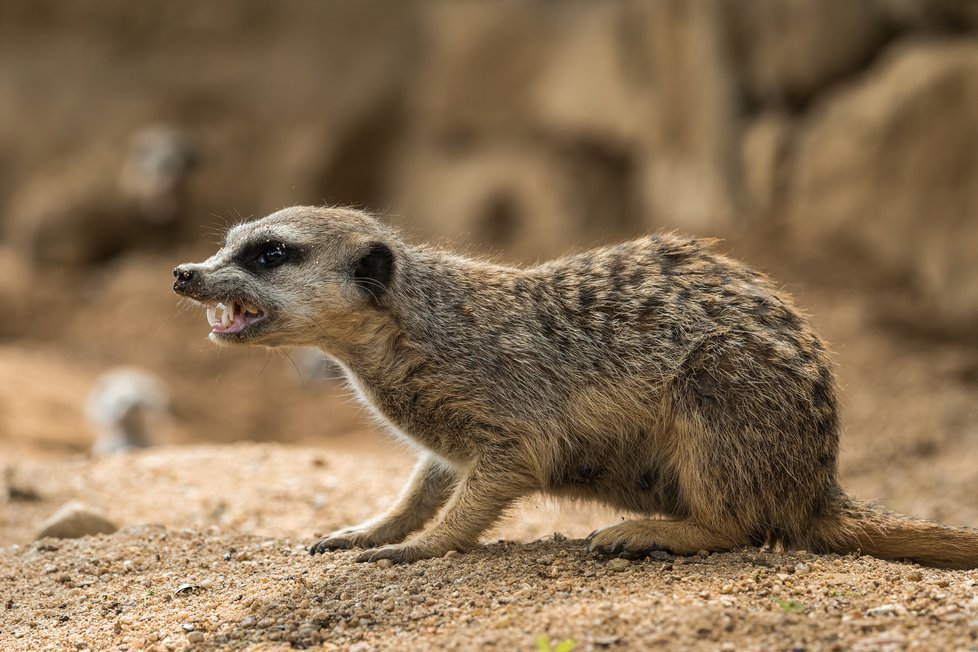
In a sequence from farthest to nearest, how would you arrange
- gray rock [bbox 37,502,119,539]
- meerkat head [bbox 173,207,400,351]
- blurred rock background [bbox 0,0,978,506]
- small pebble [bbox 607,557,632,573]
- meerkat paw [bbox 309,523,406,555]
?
blurred rock background [bbox 0,0,978,506], gray rock [bbox 37,502,119,539], meerkat paw [bbox 309,523,406,555], meerkat head [bbox 173,207,400,351], small pebble [bbox 607,557,632,573]

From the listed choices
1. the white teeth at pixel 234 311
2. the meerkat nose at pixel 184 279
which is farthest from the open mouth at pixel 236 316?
the meerkat nose at pixel 184 279

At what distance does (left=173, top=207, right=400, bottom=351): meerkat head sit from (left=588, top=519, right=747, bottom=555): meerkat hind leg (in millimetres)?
1027

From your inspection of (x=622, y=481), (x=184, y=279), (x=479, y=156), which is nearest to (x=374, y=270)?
(x=184, y=279)

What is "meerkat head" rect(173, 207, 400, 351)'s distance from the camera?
3492mm

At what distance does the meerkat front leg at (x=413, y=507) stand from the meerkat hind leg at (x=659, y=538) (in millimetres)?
613

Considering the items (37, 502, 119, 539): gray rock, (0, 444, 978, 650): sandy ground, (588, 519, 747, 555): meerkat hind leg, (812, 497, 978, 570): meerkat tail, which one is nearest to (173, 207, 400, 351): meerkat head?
(0, 444, 978, 650): sandy ground

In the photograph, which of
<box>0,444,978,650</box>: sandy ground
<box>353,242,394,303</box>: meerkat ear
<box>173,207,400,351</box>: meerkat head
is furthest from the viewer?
<box>353,242,394,303</box>: meerkat ear

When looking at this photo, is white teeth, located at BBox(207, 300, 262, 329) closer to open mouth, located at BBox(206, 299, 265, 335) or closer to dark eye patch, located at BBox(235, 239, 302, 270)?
open mouth, located at BBox(206, 299, 265, 335)

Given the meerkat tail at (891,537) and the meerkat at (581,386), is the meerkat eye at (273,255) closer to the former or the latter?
the meerkat at (581,386)

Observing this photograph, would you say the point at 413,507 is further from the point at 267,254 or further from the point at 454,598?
the point at 267,254

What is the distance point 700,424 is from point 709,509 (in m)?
0.27

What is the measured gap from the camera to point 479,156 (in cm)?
1343

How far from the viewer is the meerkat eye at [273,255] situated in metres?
3.57

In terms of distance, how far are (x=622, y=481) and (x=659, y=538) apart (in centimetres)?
33
